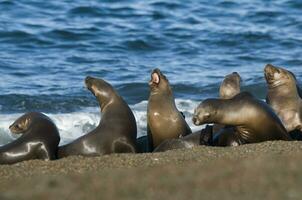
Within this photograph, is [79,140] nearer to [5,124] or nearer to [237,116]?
[237,116]

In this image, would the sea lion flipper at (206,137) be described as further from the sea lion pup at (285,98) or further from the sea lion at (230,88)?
the sea lion pup at (285,98)

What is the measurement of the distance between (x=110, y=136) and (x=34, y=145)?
0.86 meters

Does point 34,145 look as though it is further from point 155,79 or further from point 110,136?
point 155,79

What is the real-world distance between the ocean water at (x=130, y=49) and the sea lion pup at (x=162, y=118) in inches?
55.1

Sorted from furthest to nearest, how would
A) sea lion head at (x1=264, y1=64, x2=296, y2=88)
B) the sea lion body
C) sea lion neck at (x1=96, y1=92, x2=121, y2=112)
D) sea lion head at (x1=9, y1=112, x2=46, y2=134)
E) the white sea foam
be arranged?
the white sea foam, sea lion head at (x1=264, y1=64, x2=296, y2=88), the sea lion body, sea lion neck at (x1=96, y1=92, x2=121, y2=112), sea lion head at (x1=9, y1=112, x2=46, y2=134)

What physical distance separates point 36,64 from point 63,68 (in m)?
0.61

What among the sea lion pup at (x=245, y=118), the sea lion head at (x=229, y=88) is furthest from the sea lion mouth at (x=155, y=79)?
the sea lion pup at (x=245, y=118)

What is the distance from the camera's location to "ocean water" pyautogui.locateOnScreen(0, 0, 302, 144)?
49.0 feet

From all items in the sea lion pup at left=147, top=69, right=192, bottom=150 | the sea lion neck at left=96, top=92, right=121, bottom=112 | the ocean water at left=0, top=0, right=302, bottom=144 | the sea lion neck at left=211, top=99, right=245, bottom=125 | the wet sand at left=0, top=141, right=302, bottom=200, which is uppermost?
the wet sand at left=0, top=141, right=302, bottom=200

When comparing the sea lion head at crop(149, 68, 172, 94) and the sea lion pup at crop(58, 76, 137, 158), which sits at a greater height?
the sea lion head at crop(149, 68, 172, 94)

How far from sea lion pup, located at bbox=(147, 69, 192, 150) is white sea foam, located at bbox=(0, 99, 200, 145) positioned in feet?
4.02

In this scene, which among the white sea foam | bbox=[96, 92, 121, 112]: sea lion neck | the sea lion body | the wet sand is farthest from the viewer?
the white sea foam

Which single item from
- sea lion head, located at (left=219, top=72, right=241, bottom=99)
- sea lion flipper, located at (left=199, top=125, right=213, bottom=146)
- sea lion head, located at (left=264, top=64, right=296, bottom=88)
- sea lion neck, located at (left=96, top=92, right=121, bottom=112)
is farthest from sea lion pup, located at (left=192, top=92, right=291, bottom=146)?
sea lion head, located at (left=264, top=64, right=296, bottom=88)

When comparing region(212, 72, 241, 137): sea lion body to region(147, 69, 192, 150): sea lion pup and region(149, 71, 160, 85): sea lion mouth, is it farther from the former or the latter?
region(149, 71, 160, 85): sea lion mouth
